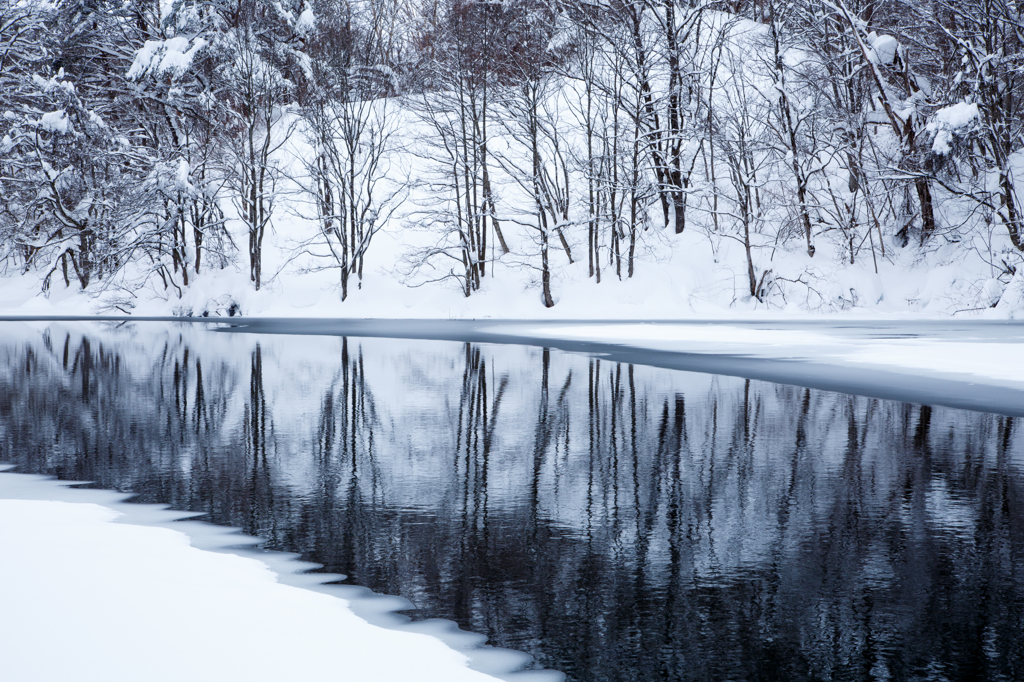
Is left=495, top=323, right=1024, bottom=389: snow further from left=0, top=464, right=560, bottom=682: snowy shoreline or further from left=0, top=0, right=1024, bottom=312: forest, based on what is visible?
left=0, top=464, right=560, bottom=682: snowy shoreline

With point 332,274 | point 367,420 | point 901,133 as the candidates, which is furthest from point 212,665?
point 332,274

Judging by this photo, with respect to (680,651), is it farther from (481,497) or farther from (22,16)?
(22,16)

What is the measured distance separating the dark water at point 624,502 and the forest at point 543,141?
73.5 ft

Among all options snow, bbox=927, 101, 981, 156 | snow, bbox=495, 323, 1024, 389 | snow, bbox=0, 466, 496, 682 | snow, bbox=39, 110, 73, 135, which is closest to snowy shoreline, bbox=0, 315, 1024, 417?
snow, bbox=495, 323, 1024, 389

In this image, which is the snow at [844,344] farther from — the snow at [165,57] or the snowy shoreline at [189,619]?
the snow at [165,57]

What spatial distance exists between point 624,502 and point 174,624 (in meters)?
3.14

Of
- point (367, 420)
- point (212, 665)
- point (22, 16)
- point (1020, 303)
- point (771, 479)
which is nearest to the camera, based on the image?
point (212, 665)

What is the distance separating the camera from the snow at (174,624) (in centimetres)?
361

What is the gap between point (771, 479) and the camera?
22.9 feet

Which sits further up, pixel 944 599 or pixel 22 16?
pixel 22 16

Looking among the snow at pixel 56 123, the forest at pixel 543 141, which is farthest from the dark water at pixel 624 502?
the snow at pixel 56 123

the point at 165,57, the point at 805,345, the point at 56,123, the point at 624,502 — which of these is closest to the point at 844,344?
the point at 805,345

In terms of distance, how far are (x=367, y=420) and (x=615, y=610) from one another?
239 inches

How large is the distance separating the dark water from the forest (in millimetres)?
22414
